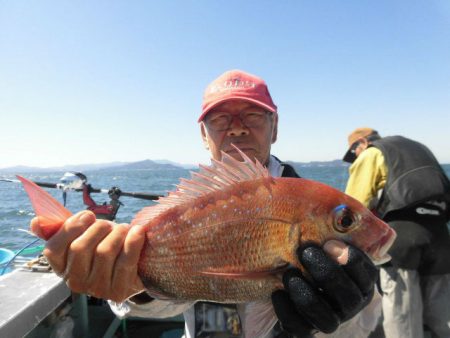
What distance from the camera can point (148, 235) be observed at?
5.89 ft

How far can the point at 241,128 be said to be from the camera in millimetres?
2869

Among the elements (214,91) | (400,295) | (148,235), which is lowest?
(400,295)

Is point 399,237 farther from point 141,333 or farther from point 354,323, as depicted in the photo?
point 141,333

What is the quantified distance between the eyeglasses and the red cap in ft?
0.31

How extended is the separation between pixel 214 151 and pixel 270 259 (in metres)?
1.56

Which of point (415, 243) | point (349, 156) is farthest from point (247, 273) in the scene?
point (349, 156)

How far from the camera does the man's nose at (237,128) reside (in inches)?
112

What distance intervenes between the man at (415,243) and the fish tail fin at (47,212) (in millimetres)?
4106

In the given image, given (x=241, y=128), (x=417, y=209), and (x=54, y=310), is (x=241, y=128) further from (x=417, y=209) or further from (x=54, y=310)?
(x=417, y=209)

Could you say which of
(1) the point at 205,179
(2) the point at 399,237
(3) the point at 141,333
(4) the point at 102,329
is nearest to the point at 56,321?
(4) the point at 102,329

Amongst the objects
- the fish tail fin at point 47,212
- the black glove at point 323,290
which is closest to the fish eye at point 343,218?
the black glove at point 323,290

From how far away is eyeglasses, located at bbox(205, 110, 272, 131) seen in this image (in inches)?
114

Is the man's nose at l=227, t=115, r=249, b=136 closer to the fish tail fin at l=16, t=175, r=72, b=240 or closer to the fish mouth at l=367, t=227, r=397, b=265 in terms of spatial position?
the fish mouth at l=367, t=227, r=397, b=265

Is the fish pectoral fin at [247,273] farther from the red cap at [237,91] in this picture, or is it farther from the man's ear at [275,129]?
the man's ear at [275,129]
